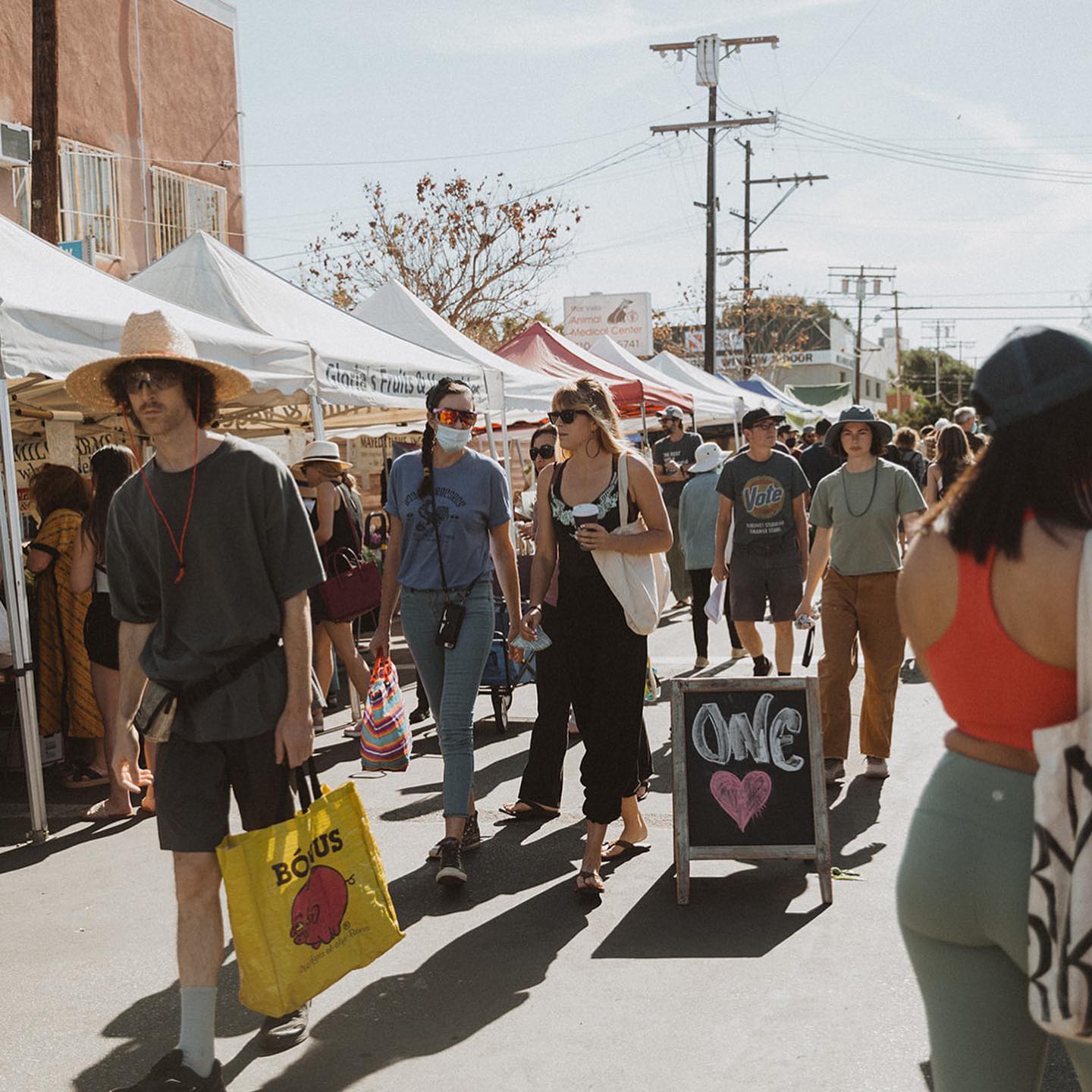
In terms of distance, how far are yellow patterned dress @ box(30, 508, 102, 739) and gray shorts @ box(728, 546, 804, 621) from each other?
4164mm

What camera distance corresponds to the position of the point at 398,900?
5488 millimetres

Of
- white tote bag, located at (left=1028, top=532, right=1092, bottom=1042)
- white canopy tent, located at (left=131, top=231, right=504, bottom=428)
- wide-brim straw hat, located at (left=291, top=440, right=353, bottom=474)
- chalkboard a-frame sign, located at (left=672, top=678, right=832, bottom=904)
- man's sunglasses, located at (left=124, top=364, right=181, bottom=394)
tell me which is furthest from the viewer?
white canopy tent, located at (left=131, top=231, right=504, bottom=428)

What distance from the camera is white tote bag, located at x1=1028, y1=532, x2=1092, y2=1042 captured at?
1.99 meters

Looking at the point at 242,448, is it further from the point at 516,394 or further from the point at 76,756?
the point at 516,394

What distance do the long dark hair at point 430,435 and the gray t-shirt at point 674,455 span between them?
8333 millimetres

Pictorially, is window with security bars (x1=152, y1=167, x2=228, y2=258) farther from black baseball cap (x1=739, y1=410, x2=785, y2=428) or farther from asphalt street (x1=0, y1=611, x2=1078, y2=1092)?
asphalt street (x1=0, y1=611, x2=1078, y2=1092)

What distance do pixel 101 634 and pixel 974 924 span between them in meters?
6.20

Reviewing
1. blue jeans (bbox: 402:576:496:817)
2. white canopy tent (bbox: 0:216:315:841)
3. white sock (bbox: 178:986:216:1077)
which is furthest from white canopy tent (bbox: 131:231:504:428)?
white sock (bbox: 178:986:216:1077)

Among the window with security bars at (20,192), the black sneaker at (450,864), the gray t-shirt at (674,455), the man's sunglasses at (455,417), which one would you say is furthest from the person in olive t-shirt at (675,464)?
the window with security bars at (20,192)

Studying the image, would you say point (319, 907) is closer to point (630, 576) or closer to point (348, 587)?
point (630, 576)

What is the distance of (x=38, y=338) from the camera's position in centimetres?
671

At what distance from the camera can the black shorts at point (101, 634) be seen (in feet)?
24.5

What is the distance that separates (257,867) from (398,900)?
6.21 ft

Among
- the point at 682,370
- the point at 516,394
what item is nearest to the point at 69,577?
the point at 516,394
